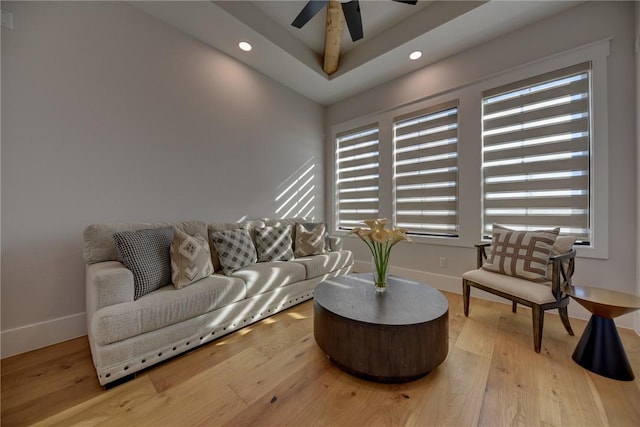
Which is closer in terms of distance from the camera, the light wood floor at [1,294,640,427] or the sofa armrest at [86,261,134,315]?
the light wood floor at [1,294,640,427]

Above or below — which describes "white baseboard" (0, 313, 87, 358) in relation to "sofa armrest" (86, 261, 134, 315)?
below

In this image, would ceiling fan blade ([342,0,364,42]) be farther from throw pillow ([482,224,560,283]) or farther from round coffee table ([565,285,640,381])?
round coffee table ([565,285,640,381])

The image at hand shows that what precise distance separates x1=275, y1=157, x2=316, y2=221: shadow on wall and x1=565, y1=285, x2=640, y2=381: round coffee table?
315 centimetres

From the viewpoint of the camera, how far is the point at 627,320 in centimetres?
200

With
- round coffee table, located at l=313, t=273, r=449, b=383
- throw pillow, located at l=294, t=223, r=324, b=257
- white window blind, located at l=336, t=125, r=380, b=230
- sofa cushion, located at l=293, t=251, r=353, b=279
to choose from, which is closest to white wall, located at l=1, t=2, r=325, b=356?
throw pillow, located at l=294, t=223, r=324, b=257

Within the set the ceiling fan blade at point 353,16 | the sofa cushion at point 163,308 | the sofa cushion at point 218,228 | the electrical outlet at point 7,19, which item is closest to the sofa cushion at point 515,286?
the sofa cushion at point 163,308

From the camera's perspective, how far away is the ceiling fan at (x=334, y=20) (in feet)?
6.64

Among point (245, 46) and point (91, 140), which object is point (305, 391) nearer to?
point (91, 140)

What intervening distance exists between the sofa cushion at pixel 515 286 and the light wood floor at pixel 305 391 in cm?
39

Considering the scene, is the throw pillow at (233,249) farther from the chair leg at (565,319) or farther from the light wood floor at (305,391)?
the chair leg at (565,319)

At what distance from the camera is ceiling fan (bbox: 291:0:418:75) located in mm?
2023

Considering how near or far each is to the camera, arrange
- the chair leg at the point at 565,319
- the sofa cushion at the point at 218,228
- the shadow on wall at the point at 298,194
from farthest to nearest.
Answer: the shadow on wall at the point at 298,194 → the sofa cushion at the point at 218,228 → the chair leg at the point at 565,319

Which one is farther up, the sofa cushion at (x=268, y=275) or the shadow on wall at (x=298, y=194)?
the shadow on wall at (x=298, y=194)

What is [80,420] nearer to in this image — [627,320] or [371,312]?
[371,312]
